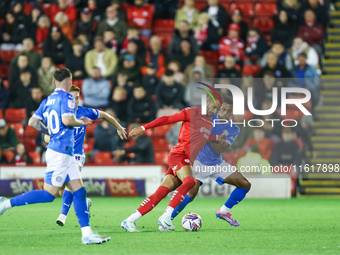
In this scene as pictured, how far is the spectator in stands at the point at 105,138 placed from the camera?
13.7 m

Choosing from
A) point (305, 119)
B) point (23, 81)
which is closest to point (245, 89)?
point (305, 119)

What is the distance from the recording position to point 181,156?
7.50 metres

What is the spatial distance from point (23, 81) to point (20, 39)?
86.8 inches

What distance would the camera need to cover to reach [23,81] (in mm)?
14570

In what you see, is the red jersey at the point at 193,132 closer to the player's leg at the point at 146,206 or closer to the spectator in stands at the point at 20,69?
the player's leg at the point at 146,206

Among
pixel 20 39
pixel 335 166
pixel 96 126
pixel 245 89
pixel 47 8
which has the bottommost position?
pixel 335 166

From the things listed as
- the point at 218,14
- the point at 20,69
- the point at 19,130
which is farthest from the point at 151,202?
the point at 218,14

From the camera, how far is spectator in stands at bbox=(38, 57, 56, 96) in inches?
578

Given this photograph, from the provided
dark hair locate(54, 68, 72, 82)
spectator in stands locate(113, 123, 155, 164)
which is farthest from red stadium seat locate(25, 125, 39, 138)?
dark hair locate(54, 68, 72, 82)

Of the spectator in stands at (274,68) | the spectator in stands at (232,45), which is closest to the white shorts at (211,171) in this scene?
the spectator in stands at (274,68)

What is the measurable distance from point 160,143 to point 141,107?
115 cm

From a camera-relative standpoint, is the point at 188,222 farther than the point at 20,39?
No

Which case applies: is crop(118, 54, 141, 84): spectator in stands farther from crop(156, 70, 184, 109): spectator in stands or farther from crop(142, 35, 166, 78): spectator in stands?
crop(156, 70, 184, 109): spectator in stands

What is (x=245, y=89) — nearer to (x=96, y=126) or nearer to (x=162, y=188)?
(x=96, y=126)
